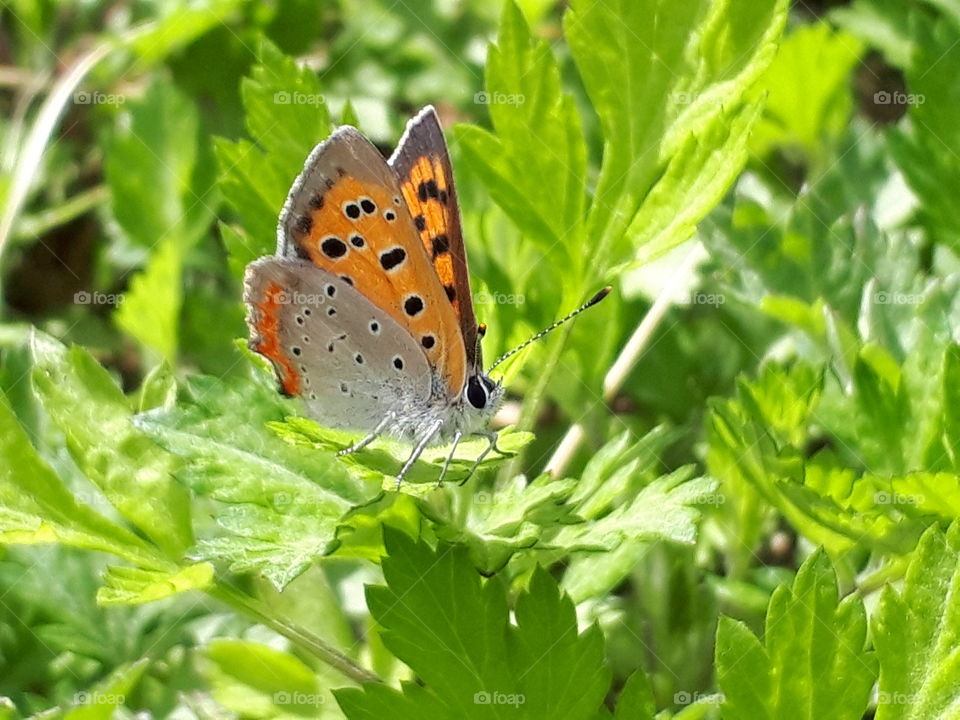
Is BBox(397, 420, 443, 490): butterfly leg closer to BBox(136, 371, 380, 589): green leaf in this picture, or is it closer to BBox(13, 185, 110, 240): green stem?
BBox(136, 371, 380, 589): green leaf

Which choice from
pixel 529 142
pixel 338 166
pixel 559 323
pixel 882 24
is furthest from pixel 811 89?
pixel 338 166

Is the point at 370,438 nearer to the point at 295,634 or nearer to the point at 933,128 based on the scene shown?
the point at 295,634

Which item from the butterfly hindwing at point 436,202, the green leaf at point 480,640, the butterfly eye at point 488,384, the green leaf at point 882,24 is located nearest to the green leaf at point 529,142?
the butterfly hindwing at point 436,202

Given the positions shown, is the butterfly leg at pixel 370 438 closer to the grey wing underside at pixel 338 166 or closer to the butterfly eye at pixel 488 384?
the butterfly eye at pixel 488 384

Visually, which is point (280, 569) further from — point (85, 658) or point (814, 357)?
point (814, 357)

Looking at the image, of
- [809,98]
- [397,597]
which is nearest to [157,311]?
[397,597]
